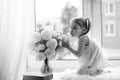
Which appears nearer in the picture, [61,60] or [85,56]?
[85,56]

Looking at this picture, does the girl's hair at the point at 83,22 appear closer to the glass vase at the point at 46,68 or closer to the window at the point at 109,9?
the glass vase at the point at 46,68

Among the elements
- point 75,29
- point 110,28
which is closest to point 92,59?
point 75,29

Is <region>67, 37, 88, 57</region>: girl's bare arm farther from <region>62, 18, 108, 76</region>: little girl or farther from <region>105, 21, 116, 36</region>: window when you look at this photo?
<region>105, 21, 116, 36</region>: window

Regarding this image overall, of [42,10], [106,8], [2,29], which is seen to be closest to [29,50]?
[2,29]

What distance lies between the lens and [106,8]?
1982 millimetres

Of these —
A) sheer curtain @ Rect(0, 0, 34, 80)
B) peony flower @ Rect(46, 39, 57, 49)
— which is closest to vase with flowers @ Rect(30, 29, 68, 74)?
peony flower @ Rect(46, 39, 57, 49)

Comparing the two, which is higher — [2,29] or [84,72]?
[2,29]

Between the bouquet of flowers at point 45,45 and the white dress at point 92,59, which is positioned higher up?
the bouquet of flowers at point 45,45

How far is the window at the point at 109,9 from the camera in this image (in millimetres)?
1979

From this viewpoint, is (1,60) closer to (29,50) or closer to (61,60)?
(29,50)

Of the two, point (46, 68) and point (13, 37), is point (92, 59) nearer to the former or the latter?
point (46, 68)

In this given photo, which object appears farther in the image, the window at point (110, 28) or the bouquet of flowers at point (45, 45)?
the window at point (110, 28)

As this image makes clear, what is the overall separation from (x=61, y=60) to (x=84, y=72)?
455 millimetres

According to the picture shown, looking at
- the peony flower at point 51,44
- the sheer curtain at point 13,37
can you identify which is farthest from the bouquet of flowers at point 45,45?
the sheer curtain at point 13,37
